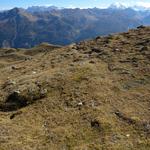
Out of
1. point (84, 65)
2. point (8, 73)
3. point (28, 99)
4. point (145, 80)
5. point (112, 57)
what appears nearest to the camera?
point (28, 99)

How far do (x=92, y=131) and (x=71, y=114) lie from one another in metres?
3.16

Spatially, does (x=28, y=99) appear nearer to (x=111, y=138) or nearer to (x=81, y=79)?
(x=81, y=79)

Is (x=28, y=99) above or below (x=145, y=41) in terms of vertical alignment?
below

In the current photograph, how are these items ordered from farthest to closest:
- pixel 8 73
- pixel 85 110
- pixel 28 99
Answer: pixel 8 73, pixel 28 99, pixel 85 110

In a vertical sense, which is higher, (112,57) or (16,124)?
(112,57)

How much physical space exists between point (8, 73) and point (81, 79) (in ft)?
47.1

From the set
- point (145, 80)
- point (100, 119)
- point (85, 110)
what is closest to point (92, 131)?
point (100, 119)

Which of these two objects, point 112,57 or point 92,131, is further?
point 112,57

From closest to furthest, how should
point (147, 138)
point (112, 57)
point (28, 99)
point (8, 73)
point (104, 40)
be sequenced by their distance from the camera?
point (147, 138)
point (28, 99)
point (112, 57)
point (8, 73)
point (104, 40)

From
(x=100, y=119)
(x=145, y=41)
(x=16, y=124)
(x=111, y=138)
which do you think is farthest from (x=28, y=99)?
(x=145, y=41)

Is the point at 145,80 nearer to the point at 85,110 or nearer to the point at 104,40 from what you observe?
the point at 85,110

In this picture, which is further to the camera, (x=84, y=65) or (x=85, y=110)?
(x=84, y=65)

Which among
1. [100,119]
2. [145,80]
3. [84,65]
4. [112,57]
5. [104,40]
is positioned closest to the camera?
[100,119]

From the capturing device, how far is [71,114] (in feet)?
87.1
